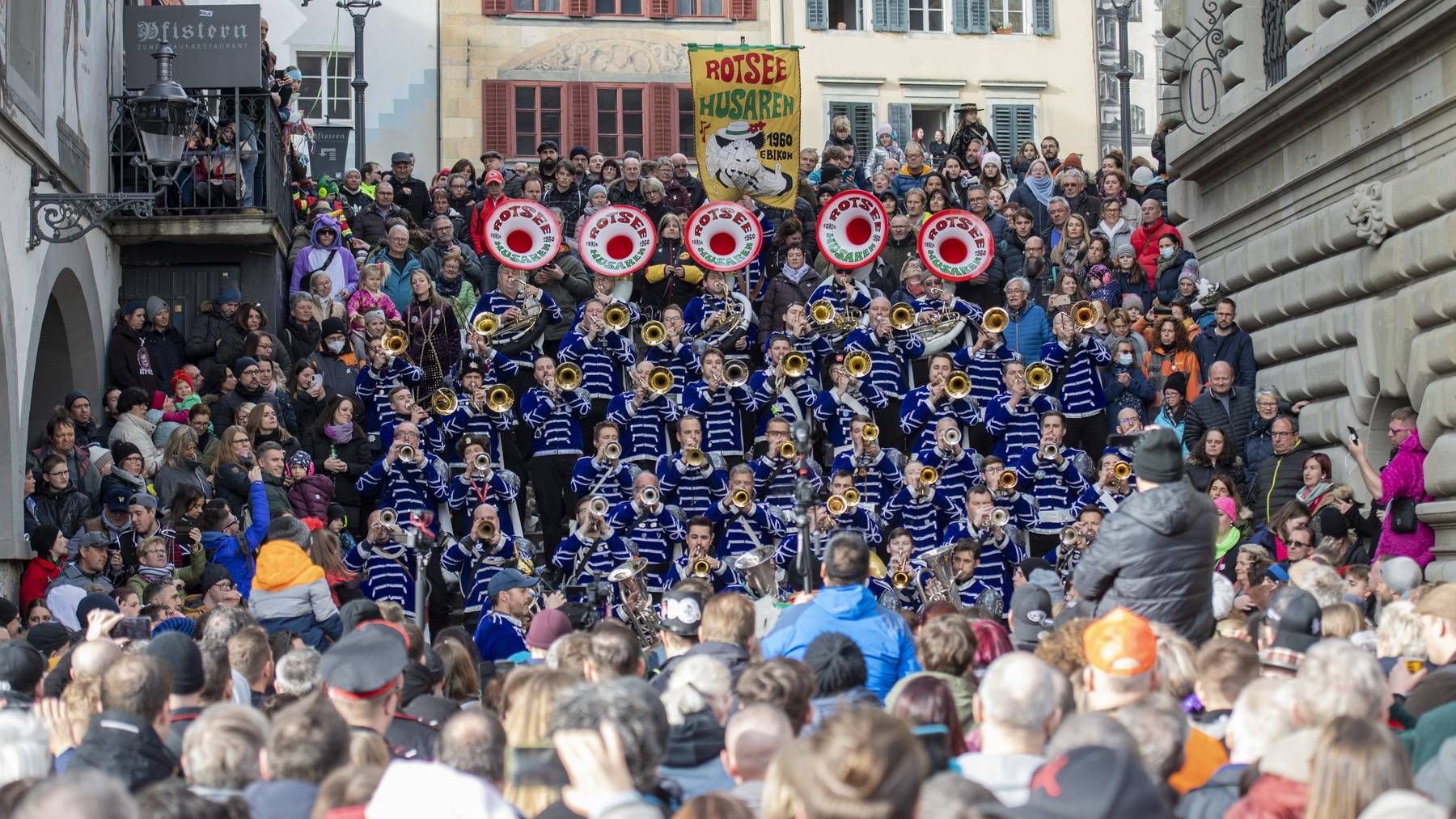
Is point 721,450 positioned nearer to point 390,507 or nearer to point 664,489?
point 664,489

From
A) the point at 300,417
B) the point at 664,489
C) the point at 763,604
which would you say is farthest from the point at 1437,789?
the point at 300,417

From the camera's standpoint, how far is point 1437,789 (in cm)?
507

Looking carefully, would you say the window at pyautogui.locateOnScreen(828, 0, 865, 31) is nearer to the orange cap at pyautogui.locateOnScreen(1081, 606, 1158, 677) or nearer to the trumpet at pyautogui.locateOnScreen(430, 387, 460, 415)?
the trumpet at pyautogui.locateOnScreen(430, 387, 460, 415)

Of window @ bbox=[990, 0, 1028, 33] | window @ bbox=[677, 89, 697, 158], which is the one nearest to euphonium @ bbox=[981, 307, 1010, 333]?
window @ bbox=[677, 89, 697, 158]

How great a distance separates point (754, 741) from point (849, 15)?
86.9 feet

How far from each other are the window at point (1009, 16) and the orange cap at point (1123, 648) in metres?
26.0

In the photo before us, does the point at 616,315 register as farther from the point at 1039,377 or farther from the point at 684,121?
the point at 684,121

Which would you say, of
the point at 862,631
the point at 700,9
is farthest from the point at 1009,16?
the point at 862,631

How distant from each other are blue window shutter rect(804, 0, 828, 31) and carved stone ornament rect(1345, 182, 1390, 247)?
56.2 feet

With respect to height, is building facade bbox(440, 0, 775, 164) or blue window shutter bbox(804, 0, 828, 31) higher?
blue window shutter bbox(804, 0, 828, 31)

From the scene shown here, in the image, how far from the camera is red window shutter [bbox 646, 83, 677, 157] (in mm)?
29250

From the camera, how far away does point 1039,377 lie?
1622cm

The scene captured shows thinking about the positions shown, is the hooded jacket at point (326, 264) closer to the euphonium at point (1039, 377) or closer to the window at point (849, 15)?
the euphonium at point (1039, 377)

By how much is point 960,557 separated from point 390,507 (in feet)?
14.6
